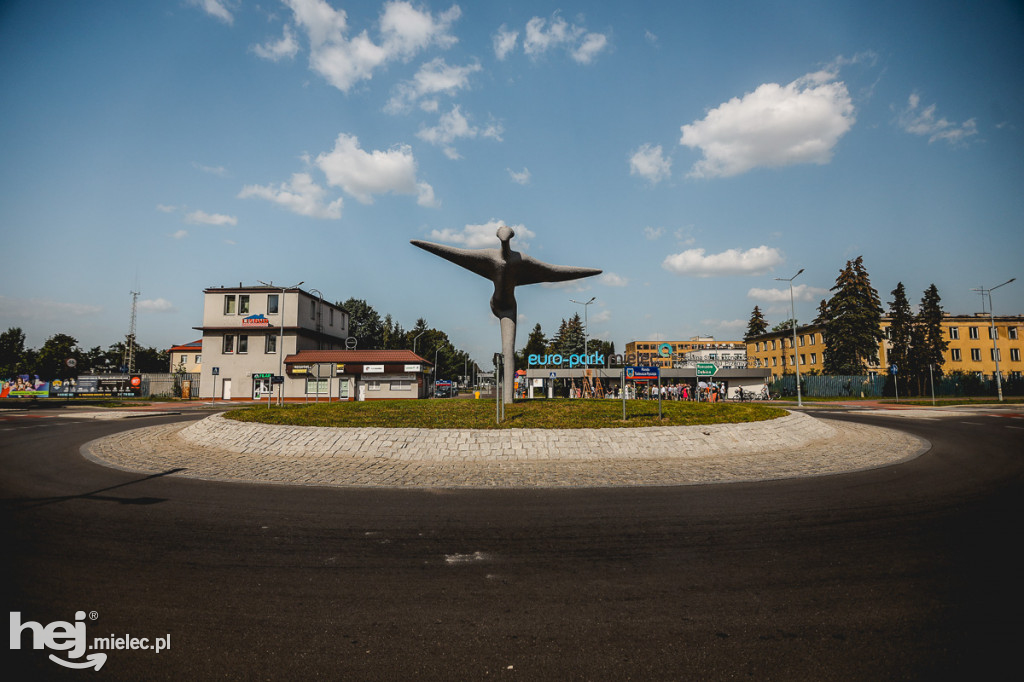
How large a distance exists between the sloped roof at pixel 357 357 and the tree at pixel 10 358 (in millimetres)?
50000

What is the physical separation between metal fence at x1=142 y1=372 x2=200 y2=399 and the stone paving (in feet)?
132

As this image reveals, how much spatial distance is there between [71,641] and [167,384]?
198 feet

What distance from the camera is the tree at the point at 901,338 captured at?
171ft

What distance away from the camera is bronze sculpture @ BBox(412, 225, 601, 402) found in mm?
19875

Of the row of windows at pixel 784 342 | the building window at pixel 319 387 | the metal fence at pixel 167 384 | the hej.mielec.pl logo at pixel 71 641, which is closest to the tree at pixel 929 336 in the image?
the row of windows at pixel 784 342

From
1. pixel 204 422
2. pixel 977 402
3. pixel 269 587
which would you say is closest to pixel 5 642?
pixel 269 587

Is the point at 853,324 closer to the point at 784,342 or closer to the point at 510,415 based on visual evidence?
the point at 784,342

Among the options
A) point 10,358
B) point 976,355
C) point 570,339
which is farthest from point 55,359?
point 976,355

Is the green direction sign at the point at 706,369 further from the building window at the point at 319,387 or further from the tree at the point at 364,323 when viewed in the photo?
the tree at the point at 364,323

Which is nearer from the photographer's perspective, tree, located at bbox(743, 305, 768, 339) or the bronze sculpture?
the bronze sculpture

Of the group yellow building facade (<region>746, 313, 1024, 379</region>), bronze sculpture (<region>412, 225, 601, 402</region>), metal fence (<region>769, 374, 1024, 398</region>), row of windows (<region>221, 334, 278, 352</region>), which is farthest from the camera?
yellow building facade (<region>746, 313, 1024, 379</region>)

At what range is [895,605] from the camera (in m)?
4.10

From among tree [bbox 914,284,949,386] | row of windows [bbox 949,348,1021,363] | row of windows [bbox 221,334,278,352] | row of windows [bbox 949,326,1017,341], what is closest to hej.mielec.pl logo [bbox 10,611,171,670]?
row of windows [bbox 221,334,278,352]

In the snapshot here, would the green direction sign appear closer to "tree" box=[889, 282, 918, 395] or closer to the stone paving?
the stone paving
